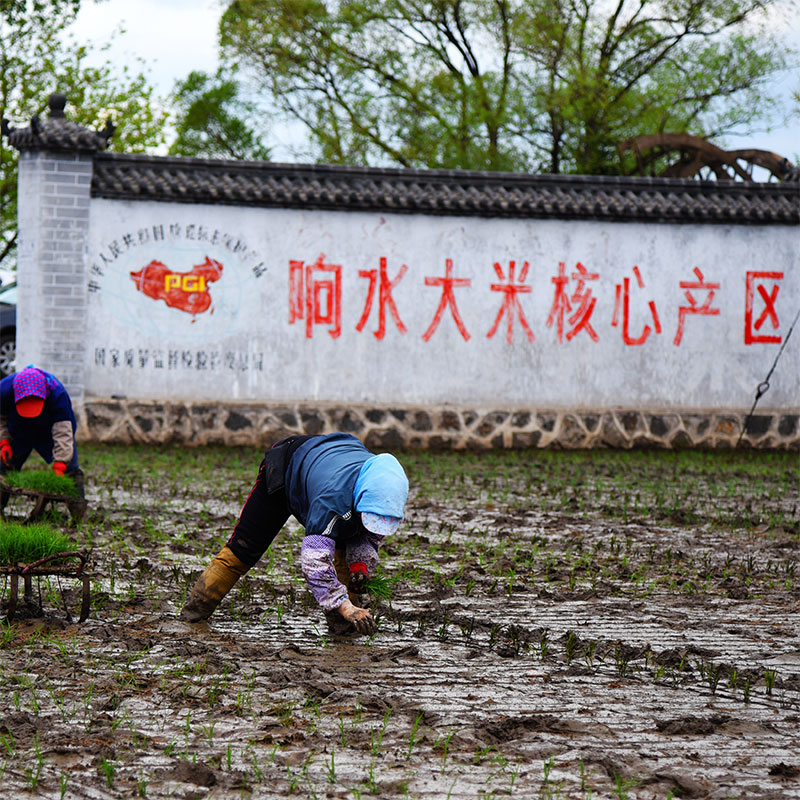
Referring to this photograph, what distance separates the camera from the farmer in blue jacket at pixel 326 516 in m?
4.97

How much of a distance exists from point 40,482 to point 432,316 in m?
8.51

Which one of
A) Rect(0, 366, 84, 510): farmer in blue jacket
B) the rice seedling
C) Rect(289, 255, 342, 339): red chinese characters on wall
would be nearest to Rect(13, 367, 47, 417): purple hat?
Rect(0, 366, 84, 510): farmer in blue jacket

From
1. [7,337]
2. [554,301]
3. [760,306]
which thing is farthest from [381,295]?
[7,337]

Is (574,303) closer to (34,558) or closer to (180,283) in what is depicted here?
(180,283)

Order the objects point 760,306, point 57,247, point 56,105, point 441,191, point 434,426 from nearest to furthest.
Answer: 1. point 57,247
2. point 56,105
3. point 434,426
4. point 441,191
5. point 760,306

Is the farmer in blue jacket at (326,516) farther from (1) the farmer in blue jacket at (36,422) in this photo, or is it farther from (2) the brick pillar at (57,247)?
(2) the brick pillar at (57,247)

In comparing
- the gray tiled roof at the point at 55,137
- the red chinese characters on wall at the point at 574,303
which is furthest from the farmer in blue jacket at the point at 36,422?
the red chinese characters on wall at the point at 574,303

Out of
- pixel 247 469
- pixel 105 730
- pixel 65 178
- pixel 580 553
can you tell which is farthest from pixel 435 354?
A: pixel 105 730

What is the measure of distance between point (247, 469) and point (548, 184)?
6524 millimetres

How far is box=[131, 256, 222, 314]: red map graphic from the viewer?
15016 millimetres

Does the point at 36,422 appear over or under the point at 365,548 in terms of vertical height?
over

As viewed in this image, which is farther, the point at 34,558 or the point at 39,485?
the point at 39,485

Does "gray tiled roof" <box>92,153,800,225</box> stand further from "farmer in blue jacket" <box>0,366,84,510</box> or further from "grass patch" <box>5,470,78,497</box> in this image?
"grass patch" <box>5,470,78,497</box>

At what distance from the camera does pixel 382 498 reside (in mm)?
4891
